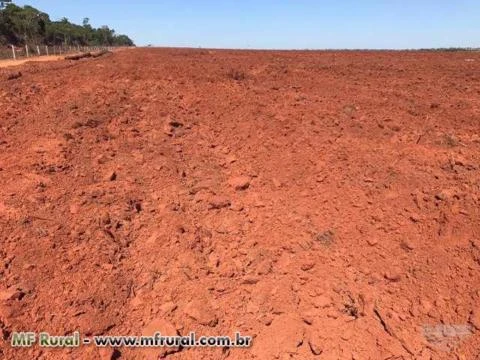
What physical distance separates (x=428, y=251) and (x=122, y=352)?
294 cm

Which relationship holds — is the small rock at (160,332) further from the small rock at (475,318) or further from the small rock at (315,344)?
the small rock at (475,318)

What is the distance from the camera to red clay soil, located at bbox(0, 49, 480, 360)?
3.83 meters

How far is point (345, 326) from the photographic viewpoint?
380 centimetres

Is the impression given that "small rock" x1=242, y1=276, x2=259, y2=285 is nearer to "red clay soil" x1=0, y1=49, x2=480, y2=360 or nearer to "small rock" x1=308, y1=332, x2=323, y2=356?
"red clay soil" x1=0, y1=49, x2=480, y2=360

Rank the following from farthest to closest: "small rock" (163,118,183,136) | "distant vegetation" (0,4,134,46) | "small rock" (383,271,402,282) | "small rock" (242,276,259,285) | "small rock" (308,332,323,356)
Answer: "distant vegetation" (0,4,134,46)
"small rock" (163,118,183,136)
"small rock" (242,276,259,285)
"small rock" (383,271,402,282)
"small rock" (308,332,323,356)

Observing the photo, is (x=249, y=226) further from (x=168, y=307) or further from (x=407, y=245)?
(x=407, y=245)

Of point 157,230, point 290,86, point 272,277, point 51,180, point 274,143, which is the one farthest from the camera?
point 290,86

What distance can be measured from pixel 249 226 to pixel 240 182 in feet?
2.61

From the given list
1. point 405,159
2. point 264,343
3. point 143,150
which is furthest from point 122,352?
point 405,159

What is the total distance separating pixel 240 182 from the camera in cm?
558

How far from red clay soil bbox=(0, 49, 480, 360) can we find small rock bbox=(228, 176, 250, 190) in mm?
21

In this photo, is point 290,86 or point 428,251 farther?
point 290,86

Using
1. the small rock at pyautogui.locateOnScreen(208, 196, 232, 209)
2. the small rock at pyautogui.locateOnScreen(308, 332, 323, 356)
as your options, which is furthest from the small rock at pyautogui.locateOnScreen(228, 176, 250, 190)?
the small rock at pyautogui.locateOnScreen(308, 332, 323, 356)

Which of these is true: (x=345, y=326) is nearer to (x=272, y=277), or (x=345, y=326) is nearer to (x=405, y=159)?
(x=272, y=277)
